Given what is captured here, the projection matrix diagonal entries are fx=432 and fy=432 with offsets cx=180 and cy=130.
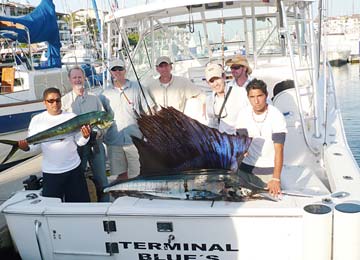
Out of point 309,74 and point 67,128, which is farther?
point 309,74

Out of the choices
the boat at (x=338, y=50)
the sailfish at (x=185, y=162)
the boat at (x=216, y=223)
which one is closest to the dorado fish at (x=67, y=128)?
the sailfish at (x=185, y=162)

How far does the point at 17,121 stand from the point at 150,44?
14.0 feet

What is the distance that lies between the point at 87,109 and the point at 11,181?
261 cm

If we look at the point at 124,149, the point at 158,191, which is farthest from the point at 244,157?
the point at 124,149

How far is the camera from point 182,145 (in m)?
3.05

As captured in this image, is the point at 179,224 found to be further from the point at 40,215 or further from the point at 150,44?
the point at 150,44

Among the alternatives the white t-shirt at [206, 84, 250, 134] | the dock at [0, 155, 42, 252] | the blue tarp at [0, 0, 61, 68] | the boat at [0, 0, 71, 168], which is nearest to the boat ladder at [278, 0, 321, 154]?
the white t-shirt at [206, 84, 250, 134]

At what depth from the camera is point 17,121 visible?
9500 mm

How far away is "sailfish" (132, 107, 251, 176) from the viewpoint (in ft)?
9.56

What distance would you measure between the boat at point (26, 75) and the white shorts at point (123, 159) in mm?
5915

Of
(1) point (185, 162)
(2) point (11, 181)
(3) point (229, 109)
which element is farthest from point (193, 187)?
(2) point (11, 181)

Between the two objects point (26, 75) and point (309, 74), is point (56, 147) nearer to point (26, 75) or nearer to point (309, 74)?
point (309, 74)

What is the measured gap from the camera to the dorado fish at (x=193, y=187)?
9.27ft

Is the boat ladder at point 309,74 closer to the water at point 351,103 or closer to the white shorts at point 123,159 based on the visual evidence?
the white shorts at point 123,159
